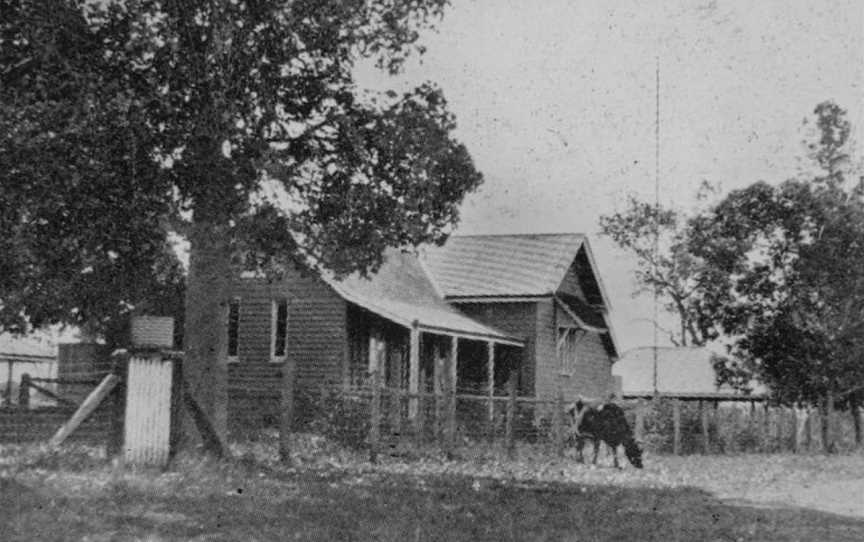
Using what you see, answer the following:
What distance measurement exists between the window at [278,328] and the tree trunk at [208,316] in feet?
38.4

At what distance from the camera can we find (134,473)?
1228 cm

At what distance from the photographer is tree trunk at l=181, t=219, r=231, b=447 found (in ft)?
62.8

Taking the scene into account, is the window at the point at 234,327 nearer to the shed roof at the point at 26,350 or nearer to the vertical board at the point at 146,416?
the vertical board at the point at 146,416

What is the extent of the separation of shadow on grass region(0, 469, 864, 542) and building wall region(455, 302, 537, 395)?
2112 cm

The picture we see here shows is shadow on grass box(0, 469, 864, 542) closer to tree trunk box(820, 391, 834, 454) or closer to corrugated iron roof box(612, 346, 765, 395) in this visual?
tree trunk box(820, 391, 834, 454)

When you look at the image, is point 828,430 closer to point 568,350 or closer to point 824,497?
point 568,350

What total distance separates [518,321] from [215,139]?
19.4 m

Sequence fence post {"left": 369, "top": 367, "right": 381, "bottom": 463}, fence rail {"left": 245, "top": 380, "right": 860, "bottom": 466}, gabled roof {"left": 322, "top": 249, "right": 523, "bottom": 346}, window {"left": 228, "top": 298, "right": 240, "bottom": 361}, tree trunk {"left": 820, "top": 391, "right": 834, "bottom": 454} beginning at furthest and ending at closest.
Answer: tree trunk {"left": 820, "top": 391, "right": 834, "bottom": 454}, window {"left": 228, "top": 298, "right": 240, "bottom": 361}, gabled roof {"left": 322, "top": 249, "right": 523, "bottom": 346}, fence rail {"left": 245, "top": 380, "right": 860, "bottom": 466}, fence post {"left": 369, "top": 367, "right": 381, "bottom": 463}

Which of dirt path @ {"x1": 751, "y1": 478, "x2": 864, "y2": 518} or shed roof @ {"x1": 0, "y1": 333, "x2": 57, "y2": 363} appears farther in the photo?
shed roof @ {"x1": 0, "y1": 333, "x2": 57, "y2": 363}

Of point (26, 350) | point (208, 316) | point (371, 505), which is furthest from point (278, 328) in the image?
point (26, 350)

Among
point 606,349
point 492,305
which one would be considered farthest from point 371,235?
point 606,349

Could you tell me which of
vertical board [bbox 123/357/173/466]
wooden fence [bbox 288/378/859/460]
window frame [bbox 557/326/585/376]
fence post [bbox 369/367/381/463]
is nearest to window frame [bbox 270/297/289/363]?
wooden fence [bbox 288/378/859/460]

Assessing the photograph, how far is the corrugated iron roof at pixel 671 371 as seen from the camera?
57438 millimetres

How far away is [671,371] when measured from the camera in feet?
193
